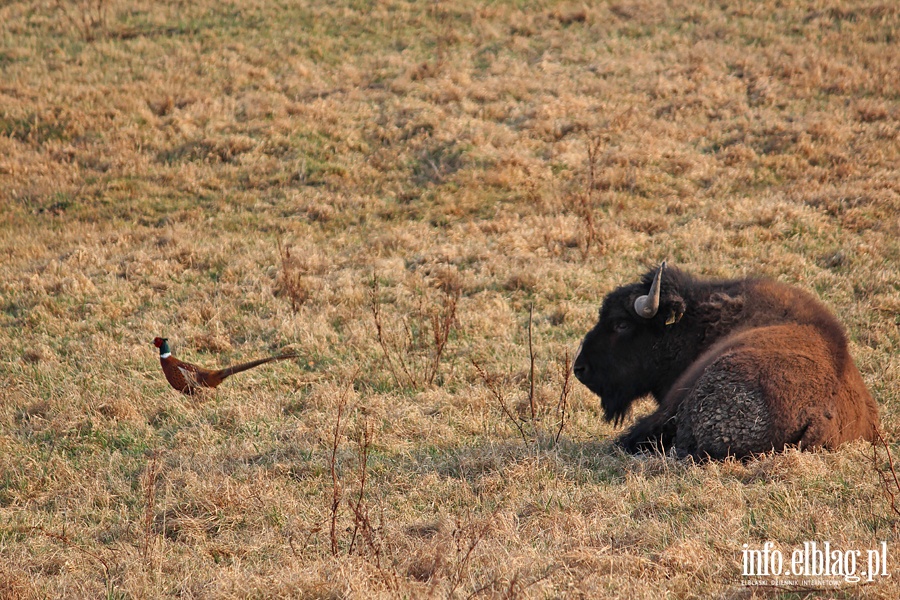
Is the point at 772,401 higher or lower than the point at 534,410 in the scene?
higher

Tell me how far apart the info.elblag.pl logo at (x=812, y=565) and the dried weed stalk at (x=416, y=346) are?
14.1ft

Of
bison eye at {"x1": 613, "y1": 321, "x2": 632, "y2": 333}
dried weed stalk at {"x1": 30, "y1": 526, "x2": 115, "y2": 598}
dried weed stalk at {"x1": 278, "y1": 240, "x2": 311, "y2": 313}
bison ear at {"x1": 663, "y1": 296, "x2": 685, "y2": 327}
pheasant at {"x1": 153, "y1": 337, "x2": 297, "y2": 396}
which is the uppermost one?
Result: bison ear at {"x1": 663, "y1": 296, "x2": 685, "y2": 327}

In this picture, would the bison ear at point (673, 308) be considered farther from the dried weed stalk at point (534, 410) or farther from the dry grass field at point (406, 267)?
the dry grass field at point (406, 267)

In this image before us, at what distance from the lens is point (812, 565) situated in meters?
3.95

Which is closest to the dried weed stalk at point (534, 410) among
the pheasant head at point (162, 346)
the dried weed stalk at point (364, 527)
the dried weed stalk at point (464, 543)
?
the dried weed stalk at point (364, 527)

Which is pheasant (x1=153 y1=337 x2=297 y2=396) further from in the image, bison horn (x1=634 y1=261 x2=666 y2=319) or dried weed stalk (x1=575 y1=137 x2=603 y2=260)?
dried weed stalk (x1=575 y1=137 x2=603 y2=260)

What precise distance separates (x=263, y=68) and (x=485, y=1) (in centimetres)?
785

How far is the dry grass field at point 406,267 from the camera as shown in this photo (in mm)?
4664

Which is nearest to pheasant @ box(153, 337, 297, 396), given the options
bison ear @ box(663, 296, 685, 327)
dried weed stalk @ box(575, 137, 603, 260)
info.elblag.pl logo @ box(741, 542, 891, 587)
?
bison ear @ box(663, 296, 685, 327)

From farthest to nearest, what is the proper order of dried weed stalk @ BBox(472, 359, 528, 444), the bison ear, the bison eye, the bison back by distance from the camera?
the bison eye, the bison ear, dried weed stalk @ BBox(472, 359, 528, 444), the bison back

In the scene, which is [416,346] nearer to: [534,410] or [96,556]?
[534,410]

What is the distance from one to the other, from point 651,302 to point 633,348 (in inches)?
20.6

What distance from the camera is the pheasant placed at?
7.59 meters

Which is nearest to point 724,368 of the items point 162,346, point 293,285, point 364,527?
point 364,527
